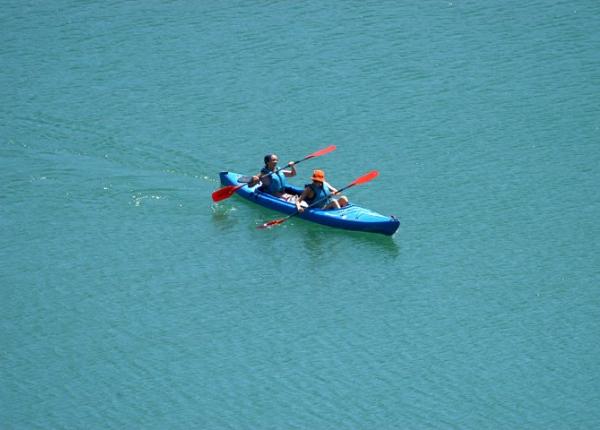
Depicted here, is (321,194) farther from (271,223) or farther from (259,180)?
(259,180)

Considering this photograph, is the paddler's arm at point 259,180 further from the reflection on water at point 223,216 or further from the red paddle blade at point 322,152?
the red paddle blade at point 322,152

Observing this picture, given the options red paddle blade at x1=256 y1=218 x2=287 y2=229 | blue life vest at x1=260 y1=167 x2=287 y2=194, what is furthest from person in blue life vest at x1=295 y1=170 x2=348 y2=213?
blue life vest at x1=260 y1=167 x2=287 y2=194

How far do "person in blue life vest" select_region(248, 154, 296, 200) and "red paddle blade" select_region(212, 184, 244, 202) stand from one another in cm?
27

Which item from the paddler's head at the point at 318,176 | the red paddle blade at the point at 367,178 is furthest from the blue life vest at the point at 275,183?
the red paddle blade at the point at 367,178

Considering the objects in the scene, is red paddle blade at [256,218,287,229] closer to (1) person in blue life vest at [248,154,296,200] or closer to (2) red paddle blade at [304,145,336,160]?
(1) person in blue life vest at [248,154,296,200]

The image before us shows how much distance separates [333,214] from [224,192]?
198 cm

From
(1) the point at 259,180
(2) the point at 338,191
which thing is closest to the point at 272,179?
(1) the point at 259,180

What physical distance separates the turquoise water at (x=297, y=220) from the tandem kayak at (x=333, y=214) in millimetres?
239

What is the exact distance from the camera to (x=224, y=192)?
23.3 metres

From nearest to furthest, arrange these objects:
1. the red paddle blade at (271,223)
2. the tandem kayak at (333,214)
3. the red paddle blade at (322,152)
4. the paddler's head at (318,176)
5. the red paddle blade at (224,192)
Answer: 1. the tandem kayak at (333,214)
2. the paddler's head at (318,176)
3. the red paddle blade at (271,223)
4. the red paddle blade at (224,192)
5. the red paddle blade at (322,152)

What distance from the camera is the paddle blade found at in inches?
914

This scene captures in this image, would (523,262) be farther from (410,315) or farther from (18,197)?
(18,197)

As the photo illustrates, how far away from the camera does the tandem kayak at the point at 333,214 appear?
21969 millimetres

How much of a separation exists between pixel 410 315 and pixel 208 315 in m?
2.90
